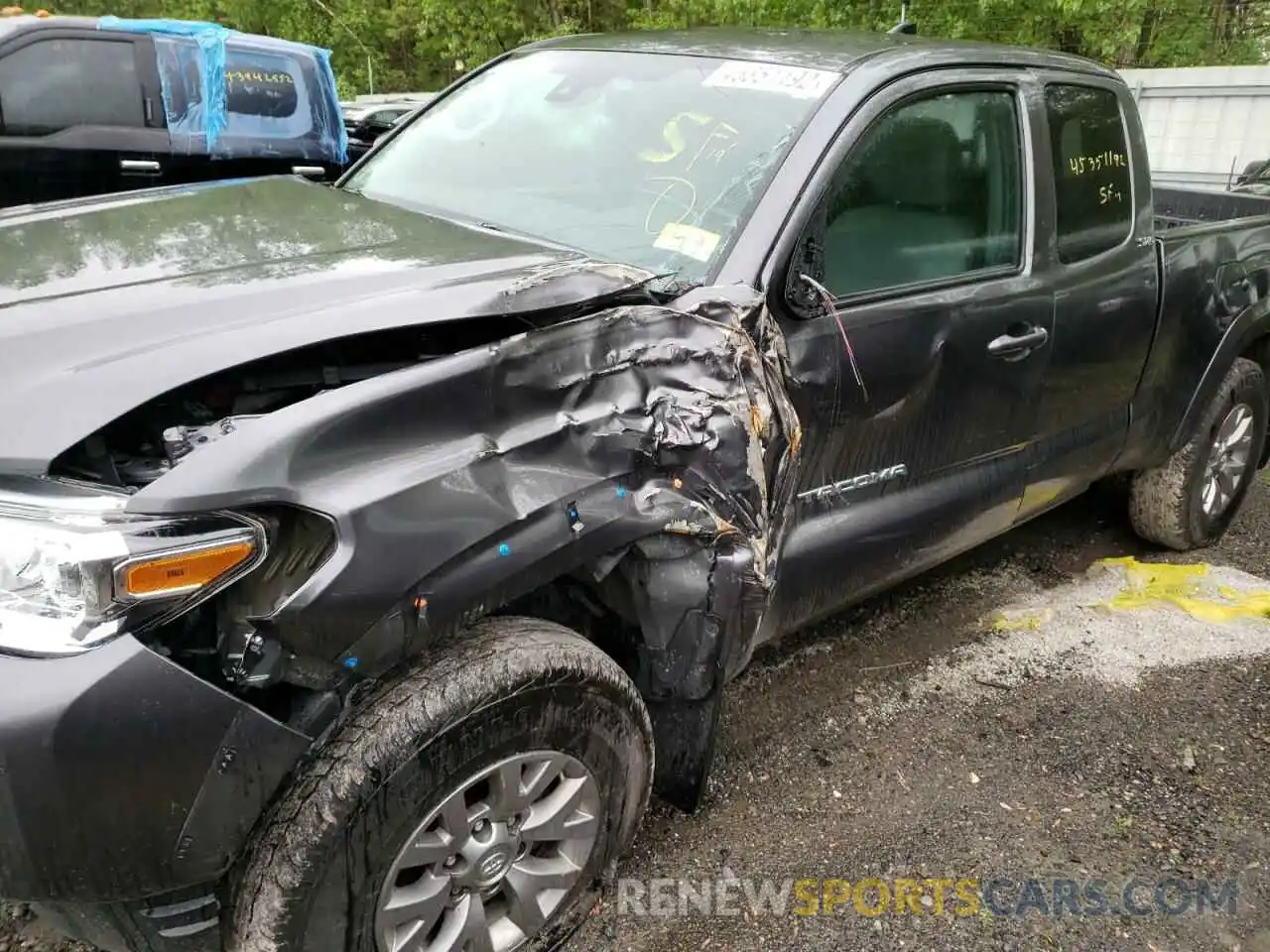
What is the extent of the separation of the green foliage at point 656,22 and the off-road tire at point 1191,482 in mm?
5743

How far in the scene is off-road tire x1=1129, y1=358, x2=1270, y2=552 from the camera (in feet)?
13.0

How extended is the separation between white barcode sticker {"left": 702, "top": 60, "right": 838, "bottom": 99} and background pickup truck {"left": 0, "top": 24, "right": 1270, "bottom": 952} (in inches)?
0.8

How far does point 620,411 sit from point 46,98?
654 centimetres

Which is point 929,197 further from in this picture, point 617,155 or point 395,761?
point 395,761

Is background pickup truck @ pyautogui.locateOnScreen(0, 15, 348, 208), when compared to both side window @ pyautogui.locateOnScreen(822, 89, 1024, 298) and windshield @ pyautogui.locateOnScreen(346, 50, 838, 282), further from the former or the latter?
side window @ pyautogui.locateOnScreen(822, 89, 1024, 298)

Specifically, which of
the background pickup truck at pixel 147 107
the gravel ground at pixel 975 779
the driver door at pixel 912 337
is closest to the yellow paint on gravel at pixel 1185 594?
the gravel ground at pixel 975 779

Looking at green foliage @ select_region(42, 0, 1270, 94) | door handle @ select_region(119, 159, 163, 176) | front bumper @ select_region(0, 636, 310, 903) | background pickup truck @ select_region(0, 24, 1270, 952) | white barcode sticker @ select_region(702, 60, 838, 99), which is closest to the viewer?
front bumper @ select_region(0, 636, 310, 903)

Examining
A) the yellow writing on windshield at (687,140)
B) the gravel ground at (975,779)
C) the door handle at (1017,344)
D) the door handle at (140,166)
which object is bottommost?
the gravel ground at (975,779)

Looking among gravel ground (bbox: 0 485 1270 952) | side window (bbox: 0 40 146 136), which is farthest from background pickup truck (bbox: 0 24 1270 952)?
side window (bbox: 0 40 146 136)

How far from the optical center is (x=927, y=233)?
2.76 m

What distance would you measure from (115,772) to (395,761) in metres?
0.42

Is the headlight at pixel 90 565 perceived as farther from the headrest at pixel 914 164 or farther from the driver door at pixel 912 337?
the headrest at pixel 914 164

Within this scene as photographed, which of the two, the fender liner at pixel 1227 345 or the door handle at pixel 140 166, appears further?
the door handle at pixel 140 166

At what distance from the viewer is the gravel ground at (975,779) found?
2.32 m
